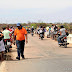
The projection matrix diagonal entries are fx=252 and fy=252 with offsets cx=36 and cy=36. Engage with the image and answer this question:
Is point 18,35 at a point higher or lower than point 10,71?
higher

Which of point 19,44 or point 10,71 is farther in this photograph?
point 19,44

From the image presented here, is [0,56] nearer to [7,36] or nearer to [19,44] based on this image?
[19,44]

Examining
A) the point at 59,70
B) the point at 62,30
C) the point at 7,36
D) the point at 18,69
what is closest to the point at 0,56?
the point at 7,36

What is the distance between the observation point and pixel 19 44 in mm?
13250

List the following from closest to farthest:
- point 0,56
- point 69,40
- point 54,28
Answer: point 0,56, point 69,40, point 54,28

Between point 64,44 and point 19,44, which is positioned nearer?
point 19,44

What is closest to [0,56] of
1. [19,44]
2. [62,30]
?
[19,44]

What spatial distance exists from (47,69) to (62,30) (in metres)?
10.8

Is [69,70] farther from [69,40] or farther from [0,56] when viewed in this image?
[69,40]

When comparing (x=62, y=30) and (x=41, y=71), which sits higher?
(x=62, y=30)

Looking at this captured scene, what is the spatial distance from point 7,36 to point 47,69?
7.79m

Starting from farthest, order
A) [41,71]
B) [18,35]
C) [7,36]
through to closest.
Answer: [7,36] → [18,35] → [41,71]

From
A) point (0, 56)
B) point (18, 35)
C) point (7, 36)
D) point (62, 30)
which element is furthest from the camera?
point (62, 30)

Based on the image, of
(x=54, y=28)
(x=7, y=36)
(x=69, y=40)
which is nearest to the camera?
(x=7, y=36)
